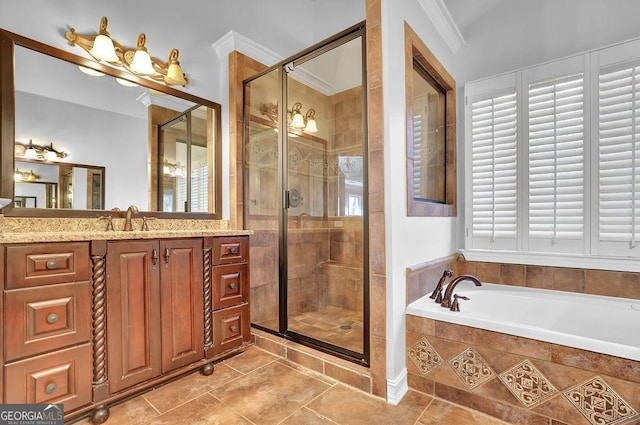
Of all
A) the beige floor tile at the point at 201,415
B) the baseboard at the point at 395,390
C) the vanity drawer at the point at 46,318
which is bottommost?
the beige floor tile at the point at 201,415

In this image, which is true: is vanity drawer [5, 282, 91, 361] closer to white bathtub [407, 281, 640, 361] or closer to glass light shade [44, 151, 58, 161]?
glass light shade [44, 151, 58, 161]

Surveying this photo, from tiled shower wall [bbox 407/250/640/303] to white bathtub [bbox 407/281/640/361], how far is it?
0.05m

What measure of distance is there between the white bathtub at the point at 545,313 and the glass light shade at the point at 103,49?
2.47m

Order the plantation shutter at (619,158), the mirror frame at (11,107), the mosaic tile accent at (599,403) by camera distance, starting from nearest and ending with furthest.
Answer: the mosaic tile accent at (599,403) → the mirror frame at (11,107) → the plantation shutter at (619,158)

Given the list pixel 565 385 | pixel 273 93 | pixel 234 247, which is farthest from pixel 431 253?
pixel 273 93

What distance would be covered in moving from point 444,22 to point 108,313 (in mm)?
2972

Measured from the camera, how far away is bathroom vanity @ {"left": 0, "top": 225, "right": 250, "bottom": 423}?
1295 mm

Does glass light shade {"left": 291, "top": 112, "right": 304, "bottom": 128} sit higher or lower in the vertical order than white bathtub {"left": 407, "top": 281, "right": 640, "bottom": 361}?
higher

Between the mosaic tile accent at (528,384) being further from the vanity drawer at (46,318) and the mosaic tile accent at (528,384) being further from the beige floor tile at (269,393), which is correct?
the vanity drawer at (46,318)

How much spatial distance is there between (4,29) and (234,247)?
5.63ft

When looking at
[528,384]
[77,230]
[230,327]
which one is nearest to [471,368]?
[528,384]

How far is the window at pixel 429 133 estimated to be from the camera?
195 centimetres

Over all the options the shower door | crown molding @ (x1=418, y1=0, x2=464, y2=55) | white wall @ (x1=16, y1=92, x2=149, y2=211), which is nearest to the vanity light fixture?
white wall @ (x1=16, y1=92, x2=149, y2=211)

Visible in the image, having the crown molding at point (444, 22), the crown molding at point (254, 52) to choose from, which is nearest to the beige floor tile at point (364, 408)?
the crown molding at point (254, 52)
